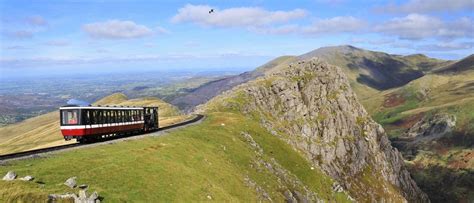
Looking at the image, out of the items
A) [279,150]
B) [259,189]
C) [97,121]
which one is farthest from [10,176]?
[279,150]

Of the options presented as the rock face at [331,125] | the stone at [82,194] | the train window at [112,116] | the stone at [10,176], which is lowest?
the rock face at [331,125]

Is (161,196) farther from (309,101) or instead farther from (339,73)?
(339,73)

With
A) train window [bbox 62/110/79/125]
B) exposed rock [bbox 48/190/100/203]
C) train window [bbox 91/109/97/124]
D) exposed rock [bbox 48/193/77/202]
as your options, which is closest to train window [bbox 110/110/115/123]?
train window [bbox 91/109/97/124]

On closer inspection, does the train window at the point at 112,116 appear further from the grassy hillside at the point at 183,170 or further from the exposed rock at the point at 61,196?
the exposed rock at the point at 61,196

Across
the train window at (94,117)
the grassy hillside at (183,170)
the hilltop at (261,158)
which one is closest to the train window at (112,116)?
the train window at (94,117)

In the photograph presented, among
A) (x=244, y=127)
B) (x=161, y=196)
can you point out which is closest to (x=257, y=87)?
(x=244, y=127)

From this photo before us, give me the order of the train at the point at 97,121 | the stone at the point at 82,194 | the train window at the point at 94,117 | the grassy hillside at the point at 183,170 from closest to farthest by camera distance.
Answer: the stone at the point at 82,194, the grassy hillside at the point at 183,170, the train at the point at 97,121, the train window at the point at 94,117

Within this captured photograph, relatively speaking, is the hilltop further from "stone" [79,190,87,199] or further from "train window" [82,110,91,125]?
"train window" [82,110,91,125]
